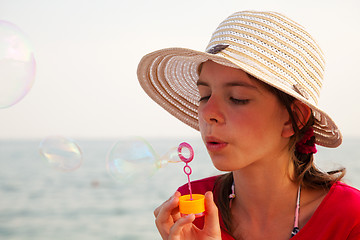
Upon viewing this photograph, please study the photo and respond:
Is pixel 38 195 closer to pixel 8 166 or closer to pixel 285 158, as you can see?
pixel 8 166

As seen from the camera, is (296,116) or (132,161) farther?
(132,161)

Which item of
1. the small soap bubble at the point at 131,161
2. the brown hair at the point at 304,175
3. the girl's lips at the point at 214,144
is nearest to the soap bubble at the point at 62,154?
the small soap bubble at the point at 131,161

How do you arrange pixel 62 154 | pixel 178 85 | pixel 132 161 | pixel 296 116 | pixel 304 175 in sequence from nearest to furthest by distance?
pixel 296 116, pixel 304 175, pixel 178 85, pixel 132 161, pixel 62 154

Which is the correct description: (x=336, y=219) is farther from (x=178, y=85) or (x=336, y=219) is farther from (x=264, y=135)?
(x=178, y=85)

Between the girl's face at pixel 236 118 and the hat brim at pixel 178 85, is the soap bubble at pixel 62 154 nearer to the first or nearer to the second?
the hat brim at pixel 178 85

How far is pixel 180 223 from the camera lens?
138cm

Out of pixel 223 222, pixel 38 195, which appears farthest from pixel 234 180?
pixel 38 195

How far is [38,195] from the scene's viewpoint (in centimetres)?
955

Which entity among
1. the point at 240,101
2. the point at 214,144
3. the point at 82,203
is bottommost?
the point at 82,203

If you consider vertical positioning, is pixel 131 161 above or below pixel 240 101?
below

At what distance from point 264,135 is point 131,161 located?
3.72 ft

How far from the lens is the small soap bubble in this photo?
2459mm

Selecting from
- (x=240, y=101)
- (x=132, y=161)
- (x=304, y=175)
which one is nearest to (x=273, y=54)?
(x=240, y=101)

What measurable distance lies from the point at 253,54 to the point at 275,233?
2.39 ft
